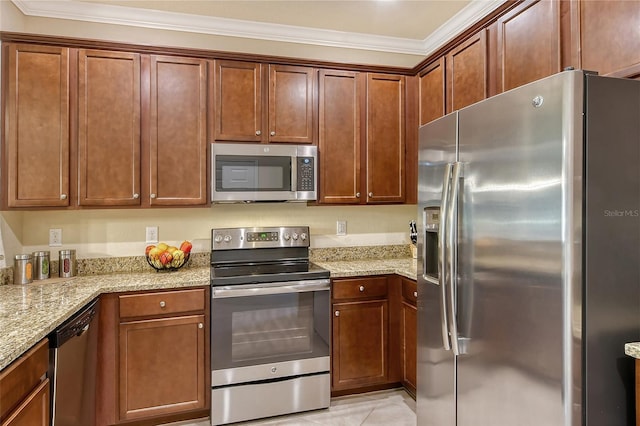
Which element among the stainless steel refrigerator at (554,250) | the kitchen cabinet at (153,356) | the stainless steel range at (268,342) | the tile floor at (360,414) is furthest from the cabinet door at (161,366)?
the stainless steel refrigerator at (554,250)

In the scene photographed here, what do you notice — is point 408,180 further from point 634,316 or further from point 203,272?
point 634,316

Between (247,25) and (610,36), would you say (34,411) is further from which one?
(247,25)

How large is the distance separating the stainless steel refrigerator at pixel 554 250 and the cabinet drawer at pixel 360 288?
3.73 ft

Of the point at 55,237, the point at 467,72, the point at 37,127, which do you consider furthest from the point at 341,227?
the point at 37,127

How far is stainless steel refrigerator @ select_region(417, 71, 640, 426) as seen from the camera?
47.8 inches

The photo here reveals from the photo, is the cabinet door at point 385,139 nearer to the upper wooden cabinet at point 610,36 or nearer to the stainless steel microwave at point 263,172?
the stainless steel microwave at point 263,172

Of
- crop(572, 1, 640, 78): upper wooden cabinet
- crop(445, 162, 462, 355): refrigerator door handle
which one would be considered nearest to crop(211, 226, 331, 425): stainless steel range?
crop(445, 162, 462, 355): refrigerator door handle

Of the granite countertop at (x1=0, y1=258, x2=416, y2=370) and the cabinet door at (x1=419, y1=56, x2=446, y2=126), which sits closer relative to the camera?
the granite countertop at (x1=0, y1=258, x2=416, y2=370)

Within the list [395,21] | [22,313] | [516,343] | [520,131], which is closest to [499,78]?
[520,131]

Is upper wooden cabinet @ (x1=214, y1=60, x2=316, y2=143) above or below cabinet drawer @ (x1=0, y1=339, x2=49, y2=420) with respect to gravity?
above

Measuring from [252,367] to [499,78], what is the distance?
2216mm

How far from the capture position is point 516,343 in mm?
1394

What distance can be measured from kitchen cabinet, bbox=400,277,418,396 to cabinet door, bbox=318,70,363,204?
0.77 metres

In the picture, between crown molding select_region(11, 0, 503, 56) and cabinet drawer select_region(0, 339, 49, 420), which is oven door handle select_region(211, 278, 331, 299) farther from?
crown molding select_region(11, 0, 503, 56)
